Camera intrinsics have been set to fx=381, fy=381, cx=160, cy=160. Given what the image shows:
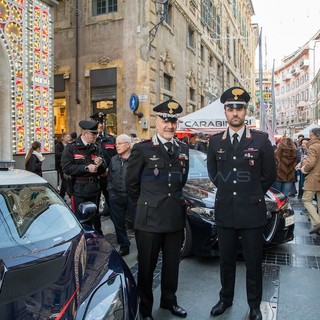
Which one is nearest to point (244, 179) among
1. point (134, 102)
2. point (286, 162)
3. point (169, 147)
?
point (169, 147)

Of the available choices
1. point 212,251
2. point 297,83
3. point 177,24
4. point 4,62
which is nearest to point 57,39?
point 177,24

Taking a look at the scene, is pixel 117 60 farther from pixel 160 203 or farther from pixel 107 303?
pixel 107 303

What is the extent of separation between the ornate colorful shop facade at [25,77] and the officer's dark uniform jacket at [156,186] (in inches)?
283

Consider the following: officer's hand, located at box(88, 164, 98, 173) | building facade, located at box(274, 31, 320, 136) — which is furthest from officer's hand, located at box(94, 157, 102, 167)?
building facade, located at box(274, 31, 320, 136)

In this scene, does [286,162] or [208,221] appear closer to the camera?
[208,221]

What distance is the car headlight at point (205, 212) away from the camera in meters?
5.10

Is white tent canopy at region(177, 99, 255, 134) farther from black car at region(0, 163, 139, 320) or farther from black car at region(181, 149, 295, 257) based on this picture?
black car at region(0, 163, 139, 320)

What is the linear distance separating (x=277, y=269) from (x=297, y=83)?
87.3 meters

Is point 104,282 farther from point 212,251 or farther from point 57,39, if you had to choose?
point 57,39

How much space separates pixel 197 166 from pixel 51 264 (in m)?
4.52

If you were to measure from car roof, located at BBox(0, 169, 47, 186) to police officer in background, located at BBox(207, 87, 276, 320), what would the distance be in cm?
180

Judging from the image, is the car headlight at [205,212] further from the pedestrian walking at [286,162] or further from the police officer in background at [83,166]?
the pedestrian walking at [286,162]

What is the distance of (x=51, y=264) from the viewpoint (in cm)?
263

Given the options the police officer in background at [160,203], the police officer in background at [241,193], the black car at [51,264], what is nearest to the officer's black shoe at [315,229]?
the police officer in background at [241,193]
